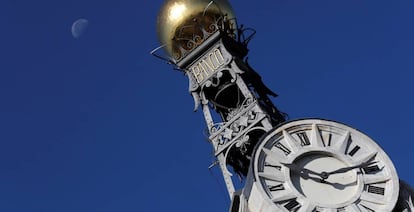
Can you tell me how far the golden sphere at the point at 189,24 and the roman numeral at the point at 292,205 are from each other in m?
7.93

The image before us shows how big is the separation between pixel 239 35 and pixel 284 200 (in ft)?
27.9

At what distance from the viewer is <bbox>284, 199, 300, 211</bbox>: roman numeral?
22.5m

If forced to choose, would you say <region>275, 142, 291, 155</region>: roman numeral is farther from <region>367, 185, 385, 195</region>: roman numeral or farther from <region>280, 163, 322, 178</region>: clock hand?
<region>367, 185, 385, 195</region>: roman numeral

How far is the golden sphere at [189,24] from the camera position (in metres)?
29.0

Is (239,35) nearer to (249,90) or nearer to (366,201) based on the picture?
(249,90)

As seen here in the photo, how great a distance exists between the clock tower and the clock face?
0.08 feet

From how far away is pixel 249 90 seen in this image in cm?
2756

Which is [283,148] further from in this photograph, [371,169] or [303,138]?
[371,169]

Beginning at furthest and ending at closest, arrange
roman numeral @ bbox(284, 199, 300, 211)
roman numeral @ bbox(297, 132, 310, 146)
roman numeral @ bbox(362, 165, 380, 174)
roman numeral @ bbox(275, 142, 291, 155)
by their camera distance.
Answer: roman numeral @ bbox(297, 132, 310, 146) < roman numeral @ bbox(275, 142, 291, 155) < roman numeral @ bbox(362, 165, 380, 174) < roman numeral @ bbox(284, 199, 300, 211)

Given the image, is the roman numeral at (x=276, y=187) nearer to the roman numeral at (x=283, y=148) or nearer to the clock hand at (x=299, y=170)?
the clock hand at (x=299, y=170)

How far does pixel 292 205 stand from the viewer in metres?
22.6

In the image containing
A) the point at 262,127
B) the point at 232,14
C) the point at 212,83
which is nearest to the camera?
the point at 262,127

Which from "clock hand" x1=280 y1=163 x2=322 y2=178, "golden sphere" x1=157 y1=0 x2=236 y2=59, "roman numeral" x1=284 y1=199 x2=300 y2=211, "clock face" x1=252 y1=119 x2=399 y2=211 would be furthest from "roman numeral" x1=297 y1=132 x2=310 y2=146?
"golden sphere" x1=157 y1=0 x2=236 y2=59

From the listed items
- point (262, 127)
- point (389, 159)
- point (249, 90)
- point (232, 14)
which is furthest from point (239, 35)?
point (389, 159)
